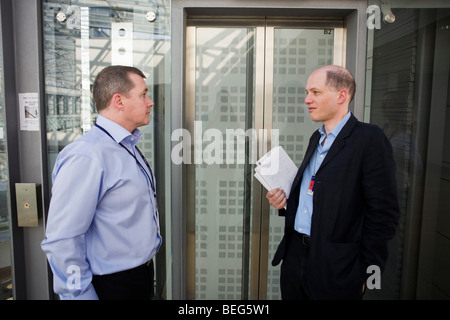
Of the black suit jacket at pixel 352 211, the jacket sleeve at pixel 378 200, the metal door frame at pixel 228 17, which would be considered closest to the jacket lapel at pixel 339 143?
the black suit jacket at pixel 352 211

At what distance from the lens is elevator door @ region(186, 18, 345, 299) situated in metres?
2.96

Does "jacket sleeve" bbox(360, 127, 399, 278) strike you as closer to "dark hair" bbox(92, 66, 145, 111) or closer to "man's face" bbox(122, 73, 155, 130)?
"man's face" bbox(122, 73, 155, 130)

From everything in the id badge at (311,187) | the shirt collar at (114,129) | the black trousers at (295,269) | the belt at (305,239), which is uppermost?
the shirt collar at (114,129)

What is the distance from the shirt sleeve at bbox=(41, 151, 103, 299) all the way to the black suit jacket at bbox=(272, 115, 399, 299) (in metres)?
1.25

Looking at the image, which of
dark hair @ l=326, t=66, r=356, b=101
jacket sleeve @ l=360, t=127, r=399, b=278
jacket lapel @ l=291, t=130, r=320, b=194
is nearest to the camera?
jacket sleeve @ l=360, t=127, r=399, b=278

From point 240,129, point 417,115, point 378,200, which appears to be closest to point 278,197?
point 378,200

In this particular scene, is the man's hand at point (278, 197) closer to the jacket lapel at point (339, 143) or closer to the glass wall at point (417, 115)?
the jacket lapel at point (339, 143)

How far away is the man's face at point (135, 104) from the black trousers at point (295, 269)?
4.12ft

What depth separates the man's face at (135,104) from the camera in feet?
6.35

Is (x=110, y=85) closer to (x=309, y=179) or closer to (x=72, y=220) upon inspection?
(x=72, y=220)

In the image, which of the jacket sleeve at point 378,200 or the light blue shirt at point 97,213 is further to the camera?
the jacket sleeve at point 378,200

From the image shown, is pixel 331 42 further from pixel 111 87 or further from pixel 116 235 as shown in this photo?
pixel 116 235

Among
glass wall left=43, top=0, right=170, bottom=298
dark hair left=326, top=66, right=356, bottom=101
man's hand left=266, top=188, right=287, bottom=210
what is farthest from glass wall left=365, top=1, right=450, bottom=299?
glass wall left=43, top=0, right=170, bottom=298
